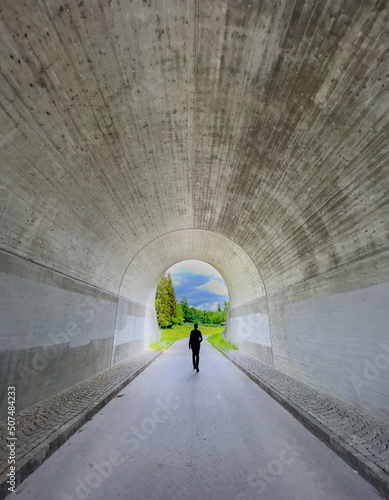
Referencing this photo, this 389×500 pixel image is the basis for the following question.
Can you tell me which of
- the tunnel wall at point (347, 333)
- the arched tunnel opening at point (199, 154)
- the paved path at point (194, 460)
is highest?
the arched tunnel opening at point (199, 154)

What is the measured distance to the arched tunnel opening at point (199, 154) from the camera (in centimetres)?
336

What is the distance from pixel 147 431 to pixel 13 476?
196 cm

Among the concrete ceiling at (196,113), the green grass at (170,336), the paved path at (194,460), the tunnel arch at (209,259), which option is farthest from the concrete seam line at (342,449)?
the green grass at (170,336)

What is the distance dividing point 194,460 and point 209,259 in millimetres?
14236

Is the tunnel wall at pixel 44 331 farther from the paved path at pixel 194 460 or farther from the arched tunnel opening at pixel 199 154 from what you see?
the paved path at pixel 194 460

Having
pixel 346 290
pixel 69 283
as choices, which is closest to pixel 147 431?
pixel 69 283

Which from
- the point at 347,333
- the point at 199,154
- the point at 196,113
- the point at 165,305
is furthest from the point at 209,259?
the point at 165,305

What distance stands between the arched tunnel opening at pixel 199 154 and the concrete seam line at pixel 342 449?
0.18 metres

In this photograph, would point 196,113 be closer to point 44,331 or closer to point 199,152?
point 199,152

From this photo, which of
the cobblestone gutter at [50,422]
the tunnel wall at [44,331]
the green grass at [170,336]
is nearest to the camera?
the cobblestone gutter at [50,422]

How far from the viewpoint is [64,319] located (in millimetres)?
6121

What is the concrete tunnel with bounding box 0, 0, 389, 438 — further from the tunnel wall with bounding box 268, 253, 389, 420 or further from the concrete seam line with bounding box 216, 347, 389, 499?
the concrete seam line with bounding box 216, 347, 389, 499

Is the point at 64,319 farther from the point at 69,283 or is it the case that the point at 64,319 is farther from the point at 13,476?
the point at 13,476

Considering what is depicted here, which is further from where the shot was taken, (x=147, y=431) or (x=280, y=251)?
(x=280, y=251)
